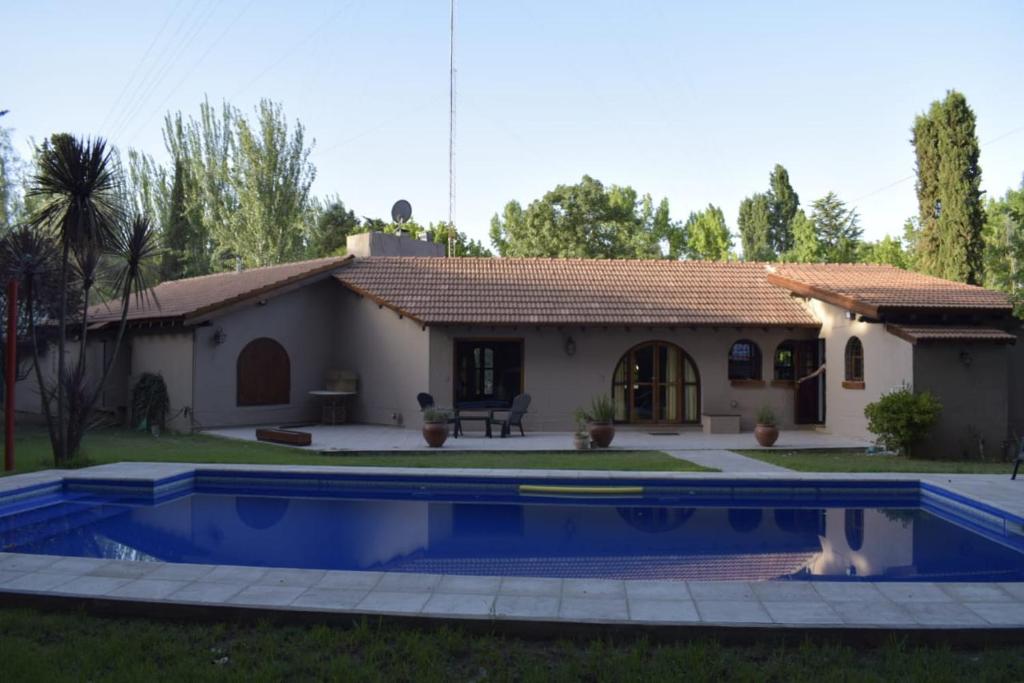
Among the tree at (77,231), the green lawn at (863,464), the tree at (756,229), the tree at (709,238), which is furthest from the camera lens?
the tree at (709,238)

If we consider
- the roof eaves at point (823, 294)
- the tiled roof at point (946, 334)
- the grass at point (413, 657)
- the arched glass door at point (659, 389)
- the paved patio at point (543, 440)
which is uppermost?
the roof eaves at point (823, 294)

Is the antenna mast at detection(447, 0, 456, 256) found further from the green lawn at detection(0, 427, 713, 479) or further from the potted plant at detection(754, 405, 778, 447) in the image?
the potted plant at detection(754, 405, 778, 447)

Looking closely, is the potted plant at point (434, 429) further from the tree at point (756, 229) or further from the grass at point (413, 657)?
the tree at point (756, 229)

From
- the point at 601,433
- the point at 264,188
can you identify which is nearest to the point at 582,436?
the point at 601,433

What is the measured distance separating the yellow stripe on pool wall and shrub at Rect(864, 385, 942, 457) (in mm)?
5974

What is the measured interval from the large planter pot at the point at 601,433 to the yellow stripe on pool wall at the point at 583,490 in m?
3.99

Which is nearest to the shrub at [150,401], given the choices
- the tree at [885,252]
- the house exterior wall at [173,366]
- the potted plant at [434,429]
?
the house exterior wall at [173,366]

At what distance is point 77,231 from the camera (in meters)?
11.0

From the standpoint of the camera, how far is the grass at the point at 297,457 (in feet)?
40.0

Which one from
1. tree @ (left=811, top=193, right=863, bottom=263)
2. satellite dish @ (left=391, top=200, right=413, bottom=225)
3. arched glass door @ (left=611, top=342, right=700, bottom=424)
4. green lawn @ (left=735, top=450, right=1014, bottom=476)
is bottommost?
green lawn @ (left=735, top=450, right=1014, bottom=476)

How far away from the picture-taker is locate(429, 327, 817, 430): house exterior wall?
1793 centimetres

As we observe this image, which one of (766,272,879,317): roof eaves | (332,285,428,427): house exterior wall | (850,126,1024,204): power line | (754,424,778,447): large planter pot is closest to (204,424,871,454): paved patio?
(754,424,778,447): large planter pot

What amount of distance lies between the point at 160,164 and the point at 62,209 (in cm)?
3505

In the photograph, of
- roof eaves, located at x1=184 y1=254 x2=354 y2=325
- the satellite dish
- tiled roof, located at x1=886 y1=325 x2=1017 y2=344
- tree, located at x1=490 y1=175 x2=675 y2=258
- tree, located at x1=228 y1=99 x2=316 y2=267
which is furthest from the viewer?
tree, located at x1=490 y1=175 x2=675 y2=258
